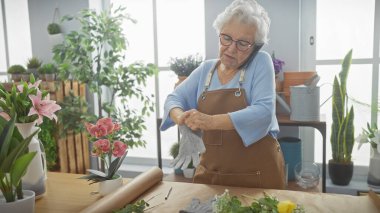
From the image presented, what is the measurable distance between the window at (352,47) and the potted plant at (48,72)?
7.72 ft

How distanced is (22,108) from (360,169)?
271cm

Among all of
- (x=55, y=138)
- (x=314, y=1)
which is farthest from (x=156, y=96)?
(x=314, y=1)

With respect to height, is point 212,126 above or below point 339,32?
below

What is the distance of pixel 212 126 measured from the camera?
4.96 ft

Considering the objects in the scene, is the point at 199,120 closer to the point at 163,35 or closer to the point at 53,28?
the point at 163,35

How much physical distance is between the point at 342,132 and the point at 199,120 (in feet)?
5.22

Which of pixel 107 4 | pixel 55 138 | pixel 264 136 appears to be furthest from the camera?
pixel 107 4

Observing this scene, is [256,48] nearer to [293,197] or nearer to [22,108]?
[293,197]

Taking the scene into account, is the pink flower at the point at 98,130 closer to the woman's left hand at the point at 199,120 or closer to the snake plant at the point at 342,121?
the woman's left hand at the point at 199,120

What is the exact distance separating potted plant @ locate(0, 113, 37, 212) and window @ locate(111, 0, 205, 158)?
2357 mm

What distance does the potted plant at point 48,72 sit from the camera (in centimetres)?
335

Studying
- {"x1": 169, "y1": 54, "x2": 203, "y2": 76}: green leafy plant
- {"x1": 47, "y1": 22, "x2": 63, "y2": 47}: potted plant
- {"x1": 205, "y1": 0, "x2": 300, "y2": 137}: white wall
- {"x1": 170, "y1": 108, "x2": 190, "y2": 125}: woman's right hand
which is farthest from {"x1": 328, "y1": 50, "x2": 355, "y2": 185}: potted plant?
{"x1": 47, "y1": 22, "x2": 63, "y2": 47}: potted plant

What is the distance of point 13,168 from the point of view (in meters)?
1.03

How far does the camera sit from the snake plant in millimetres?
2598
